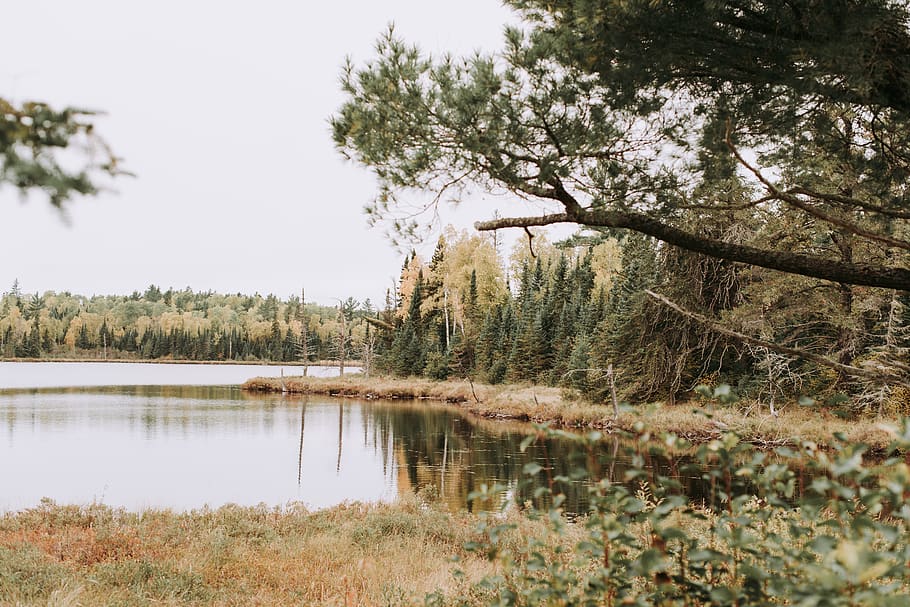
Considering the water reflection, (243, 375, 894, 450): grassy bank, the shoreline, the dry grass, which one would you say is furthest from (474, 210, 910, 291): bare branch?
the shoreline

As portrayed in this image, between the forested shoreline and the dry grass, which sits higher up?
the forested shoreline

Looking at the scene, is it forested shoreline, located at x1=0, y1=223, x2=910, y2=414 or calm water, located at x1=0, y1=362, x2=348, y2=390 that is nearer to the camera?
forested shoreline, located at x1=0, y1=223, x2=910, y2=414

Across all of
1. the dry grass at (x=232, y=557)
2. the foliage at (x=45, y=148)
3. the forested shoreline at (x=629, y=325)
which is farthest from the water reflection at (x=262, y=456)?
the foliage at (x=45, y=148)

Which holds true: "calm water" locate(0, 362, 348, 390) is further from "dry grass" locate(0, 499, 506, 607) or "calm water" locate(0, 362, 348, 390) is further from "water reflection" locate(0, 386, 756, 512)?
"dry grass" locate(0, 499, 506, 607)

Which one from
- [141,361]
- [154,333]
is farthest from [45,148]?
[154,333]

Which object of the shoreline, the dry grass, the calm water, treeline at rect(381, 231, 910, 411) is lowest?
the shoreline

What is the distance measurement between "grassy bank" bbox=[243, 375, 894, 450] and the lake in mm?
1750

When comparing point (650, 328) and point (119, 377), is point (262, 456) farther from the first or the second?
point (119, 377)

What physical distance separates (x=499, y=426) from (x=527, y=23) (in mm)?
20497

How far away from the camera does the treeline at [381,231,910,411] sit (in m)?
15.1

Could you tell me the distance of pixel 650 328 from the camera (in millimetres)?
21578

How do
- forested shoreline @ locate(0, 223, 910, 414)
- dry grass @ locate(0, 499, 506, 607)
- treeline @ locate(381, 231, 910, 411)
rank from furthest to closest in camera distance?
forested shoreline @ locate(0, 223, 910, 414), treeline @ locate(381, 231, 910, 411), dry grass @ locate(0, 499, 506, 607)

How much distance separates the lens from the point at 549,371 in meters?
31.5

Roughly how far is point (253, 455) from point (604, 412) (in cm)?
1151
